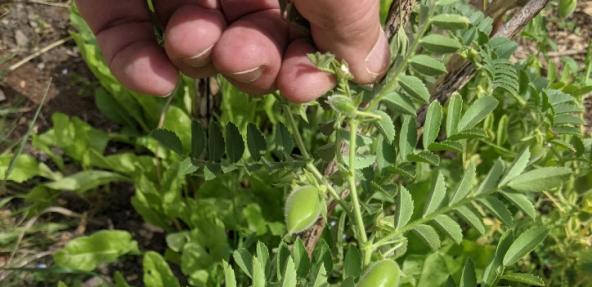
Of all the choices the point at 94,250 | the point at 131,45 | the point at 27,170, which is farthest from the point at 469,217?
the point at 27,170

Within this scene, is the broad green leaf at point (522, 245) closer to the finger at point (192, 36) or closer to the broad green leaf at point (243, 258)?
the broad green leaf at point (243, 258)

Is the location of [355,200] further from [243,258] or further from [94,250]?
[94,250]

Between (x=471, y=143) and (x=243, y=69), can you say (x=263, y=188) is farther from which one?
(x=243, y=69)

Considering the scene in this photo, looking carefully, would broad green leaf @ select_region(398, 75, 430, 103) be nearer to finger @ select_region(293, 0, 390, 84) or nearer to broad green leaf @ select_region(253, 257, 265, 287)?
finger @ select_region(293, 0, 390, 84)

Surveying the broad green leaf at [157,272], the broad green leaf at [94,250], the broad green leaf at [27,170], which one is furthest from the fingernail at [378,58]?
the broad green leaf at [27,170]

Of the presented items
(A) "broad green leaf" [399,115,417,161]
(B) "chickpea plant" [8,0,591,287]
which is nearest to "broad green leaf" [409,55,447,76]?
(B) "chickpea plant" [8,0,591,287]

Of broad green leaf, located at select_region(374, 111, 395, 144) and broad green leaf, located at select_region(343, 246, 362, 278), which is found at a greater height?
broad green leaf, located at select_region(374, 111, 395, 144)

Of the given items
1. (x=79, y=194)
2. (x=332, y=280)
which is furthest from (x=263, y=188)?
(x=79, y=194)
